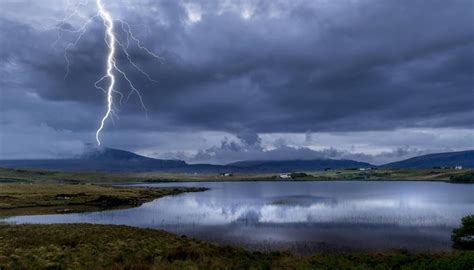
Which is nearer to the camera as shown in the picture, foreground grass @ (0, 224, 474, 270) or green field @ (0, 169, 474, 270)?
foreground grass @ (0, 224, 474, 270)

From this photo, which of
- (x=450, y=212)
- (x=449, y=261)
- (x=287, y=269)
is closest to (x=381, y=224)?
(x=450, y=212)

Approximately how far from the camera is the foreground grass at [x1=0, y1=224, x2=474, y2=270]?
27.1m

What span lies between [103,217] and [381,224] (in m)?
52.2

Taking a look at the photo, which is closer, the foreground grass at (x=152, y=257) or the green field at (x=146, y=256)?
the foreground grass at (x=152, y=257)

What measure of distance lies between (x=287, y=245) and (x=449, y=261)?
66.1ft

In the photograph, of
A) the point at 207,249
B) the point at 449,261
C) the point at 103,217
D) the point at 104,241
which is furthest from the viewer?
the point at 103,217

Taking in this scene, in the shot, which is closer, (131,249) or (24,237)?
(131,249)

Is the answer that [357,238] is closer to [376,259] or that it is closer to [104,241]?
[376,259]

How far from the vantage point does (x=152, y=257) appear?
3045 centimetres

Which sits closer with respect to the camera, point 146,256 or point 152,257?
point 152,257

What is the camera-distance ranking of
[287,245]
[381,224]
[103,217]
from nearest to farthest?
[287,245], [381,224], [103,217]

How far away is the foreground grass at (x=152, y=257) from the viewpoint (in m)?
27.1

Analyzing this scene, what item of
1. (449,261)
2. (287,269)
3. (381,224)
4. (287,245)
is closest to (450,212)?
(381,224)

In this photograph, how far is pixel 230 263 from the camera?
29.5 meters
